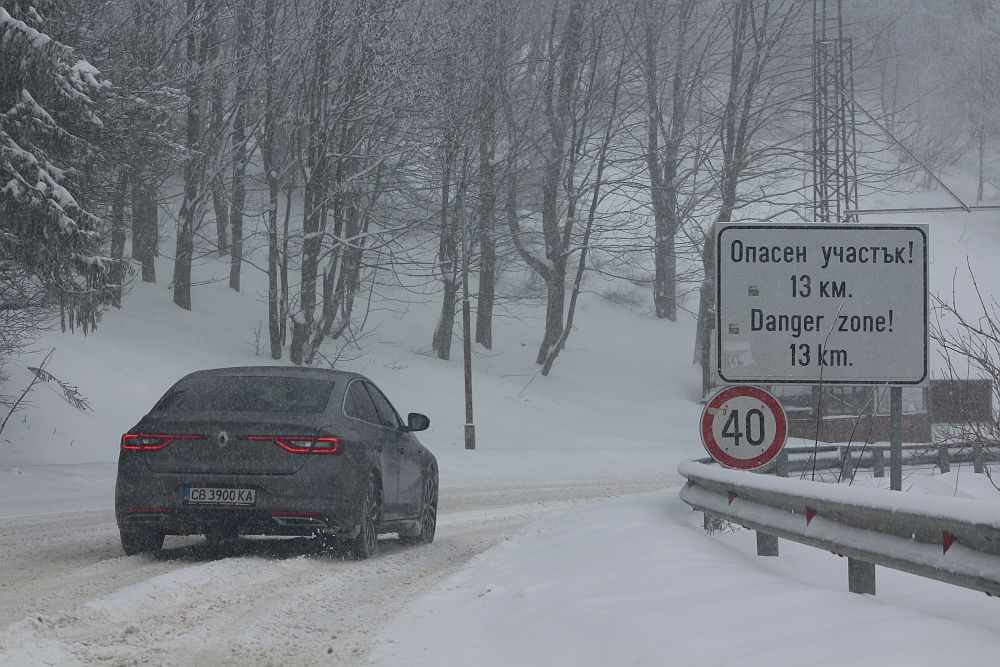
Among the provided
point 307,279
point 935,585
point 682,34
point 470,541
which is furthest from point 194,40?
point 935,585

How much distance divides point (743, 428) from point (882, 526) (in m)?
3.66

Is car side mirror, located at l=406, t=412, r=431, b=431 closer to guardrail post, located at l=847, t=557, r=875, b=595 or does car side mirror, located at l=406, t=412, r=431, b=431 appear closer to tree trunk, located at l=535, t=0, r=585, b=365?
guardrail post, located at l=847, t=557, r=875, b=595

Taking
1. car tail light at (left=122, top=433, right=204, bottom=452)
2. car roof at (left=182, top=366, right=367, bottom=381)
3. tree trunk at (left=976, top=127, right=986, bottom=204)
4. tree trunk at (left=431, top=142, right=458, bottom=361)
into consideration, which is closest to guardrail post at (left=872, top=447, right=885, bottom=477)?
car roof at (left=182, top=366, right=367, bottom=381)

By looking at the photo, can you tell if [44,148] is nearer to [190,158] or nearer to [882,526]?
[882,526]

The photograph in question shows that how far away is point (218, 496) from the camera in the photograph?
383 inches

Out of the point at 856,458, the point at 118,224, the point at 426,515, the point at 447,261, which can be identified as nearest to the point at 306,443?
the point at 426,515

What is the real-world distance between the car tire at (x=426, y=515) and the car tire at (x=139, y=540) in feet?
9.04

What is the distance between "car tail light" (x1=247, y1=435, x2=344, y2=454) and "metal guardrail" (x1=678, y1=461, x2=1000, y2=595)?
127 inches

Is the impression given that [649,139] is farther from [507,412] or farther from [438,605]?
[438,605]

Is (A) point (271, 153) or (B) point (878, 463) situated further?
(A) point (271, 153)

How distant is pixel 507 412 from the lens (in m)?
36.9

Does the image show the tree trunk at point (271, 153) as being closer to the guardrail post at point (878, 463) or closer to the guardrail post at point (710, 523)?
the guardrail post at point (878, 463)

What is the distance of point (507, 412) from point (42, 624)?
30.4 meters

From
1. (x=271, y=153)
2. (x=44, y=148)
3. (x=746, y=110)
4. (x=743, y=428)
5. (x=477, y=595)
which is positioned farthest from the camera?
(x=746, y=110)
